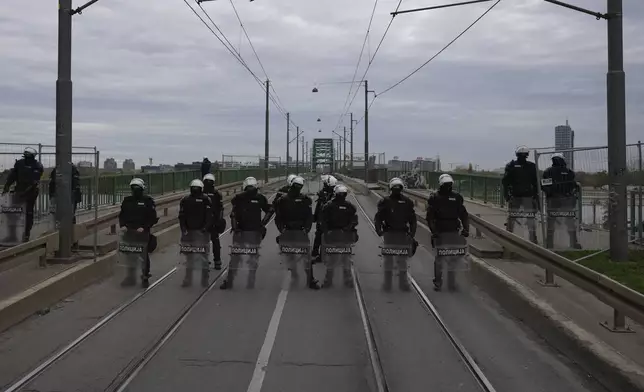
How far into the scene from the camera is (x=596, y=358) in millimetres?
6285

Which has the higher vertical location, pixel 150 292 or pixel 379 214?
pixel 379 214

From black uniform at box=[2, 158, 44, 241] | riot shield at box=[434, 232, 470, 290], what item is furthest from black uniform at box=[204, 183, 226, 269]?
riot shield at box=[434, 232, 470, 290]

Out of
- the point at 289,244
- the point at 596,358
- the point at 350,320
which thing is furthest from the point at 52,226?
the point at 596,358

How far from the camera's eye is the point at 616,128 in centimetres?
1129

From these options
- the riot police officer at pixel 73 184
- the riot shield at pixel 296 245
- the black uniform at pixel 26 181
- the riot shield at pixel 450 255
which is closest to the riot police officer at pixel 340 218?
the riot shield at pixel 296 245

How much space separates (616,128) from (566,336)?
5.53m

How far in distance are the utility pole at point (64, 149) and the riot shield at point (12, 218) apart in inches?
85.0

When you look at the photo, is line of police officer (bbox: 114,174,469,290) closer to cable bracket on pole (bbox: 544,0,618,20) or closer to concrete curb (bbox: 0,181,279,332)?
concrete curb (bbox: 0,181,279,332)

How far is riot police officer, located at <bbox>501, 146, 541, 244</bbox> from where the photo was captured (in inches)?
530

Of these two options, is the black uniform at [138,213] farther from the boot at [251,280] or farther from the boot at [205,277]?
the boot at [251,280]

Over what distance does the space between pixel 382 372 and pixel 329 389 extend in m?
0.69

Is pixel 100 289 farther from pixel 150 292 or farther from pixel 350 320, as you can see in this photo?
pixel 350 320

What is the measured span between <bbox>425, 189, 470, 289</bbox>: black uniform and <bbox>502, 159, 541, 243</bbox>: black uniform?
10.8ft

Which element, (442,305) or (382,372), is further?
(442,305)
